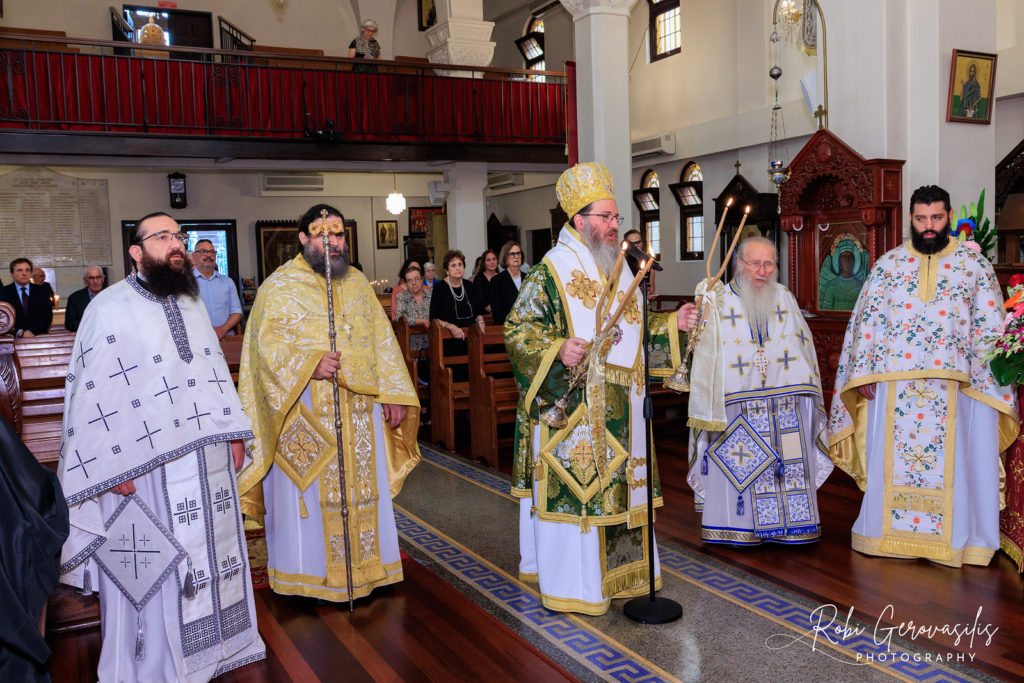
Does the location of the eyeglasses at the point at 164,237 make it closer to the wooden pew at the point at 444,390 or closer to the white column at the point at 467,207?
the wooden pew at the point at 444,390

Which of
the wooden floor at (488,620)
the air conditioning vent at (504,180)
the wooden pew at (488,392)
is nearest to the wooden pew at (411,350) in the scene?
the wooden pew at (488,392)

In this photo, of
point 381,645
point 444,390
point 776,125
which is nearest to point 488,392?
point 444,390

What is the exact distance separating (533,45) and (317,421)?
15619mm

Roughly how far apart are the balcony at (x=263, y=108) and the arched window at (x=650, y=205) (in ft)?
5.65

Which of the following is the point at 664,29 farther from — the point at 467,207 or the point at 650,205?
the point at 467,207

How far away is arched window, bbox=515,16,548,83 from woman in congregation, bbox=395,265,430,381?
9899 mm

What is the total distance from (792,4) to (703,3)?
2.84m

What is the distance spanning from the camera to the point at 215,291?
8242mm

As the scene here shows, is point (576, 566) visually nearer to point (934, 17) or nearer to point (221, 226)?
point (934, 17)

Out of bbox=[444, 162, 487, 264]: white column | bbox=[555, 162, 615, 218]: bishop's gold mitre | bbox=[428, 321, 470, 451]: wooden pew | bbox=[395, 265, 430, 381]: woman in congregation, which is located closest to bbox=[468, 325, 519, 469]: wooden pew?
bbox=[428, 321, 470, 451]: wooden pew

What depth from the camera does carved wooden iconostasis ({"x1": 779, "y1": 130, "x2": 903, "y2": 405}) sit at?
7008 millimetres

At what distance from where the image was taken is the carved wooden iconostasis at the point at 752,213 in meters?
11.4

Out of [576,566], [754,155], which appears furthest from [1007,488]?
[754,155]

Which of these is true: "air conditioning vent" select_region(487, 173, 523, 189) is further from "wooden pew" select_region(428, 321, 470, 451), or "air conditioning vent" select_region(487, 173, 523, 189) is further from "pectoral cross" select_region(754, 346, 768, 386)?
"pectoral cross" select_region(754, 346, 768, 386)
